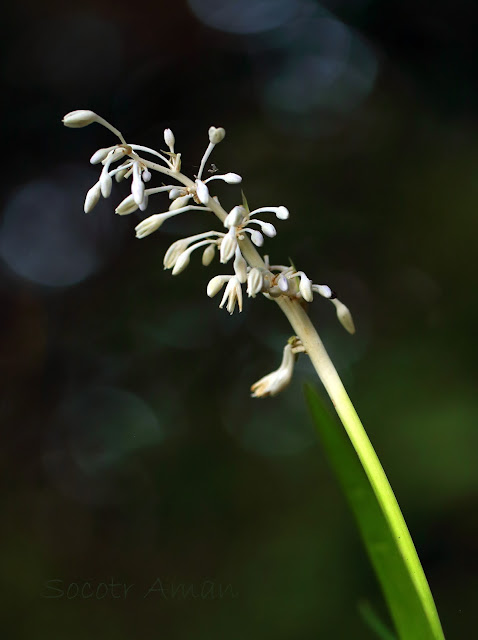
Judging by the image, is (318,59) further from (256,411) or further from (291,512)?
(291,512)

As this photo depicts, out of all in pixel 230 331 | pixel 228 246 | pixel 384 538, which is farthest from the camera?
pixel 230 331

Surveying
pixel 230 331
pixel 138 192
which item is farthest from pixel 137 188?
pixel 230 331

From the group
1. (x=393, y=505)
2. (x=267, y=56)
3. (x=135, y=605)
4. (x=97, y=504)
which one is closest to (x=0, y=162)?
(x=267, y=56)

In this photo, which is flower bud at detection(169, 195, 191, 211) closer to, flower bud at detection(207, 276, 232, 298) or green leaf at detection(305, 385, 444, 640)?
flower bud at detection(207, 276, 232, 298)

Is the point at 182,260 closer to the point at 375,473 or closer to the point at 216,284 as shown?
the point at 216,284

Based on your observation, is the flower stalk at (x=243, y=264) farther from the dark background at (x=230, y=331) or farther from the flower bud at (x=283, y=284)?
the dark background at (x=230, y=331)

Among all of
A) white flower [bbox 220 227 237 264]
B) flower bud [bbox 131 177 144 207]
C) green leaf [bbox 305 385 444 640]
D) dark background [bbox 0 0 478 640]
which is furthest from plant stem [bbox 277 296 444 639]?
dark background [bbox 0 0 478 640]
